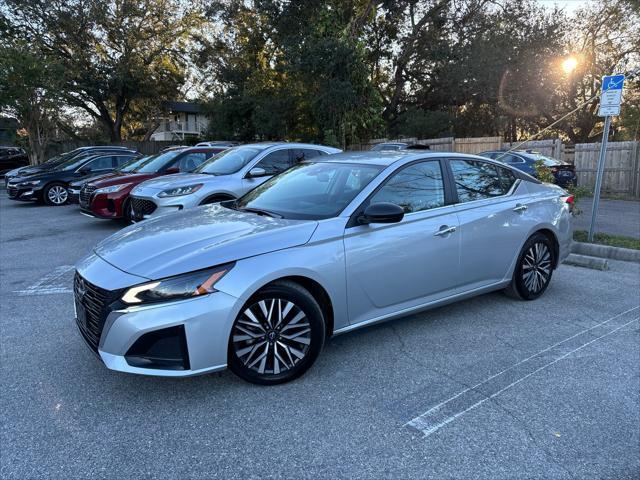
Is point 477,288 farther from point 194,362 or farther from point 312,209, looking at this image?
point 194,362

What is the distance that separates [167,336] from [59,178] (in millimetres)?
13291

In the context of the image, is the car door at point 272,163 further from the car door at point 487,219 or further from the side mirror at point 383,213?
the side mirror at point 383,213

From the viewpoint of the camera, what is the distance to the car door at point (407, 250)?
3662 millimetres

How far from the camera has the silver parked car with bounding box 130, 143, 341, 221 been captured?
7.58 m

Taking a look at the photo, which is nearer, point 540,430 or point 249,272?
point 540,430

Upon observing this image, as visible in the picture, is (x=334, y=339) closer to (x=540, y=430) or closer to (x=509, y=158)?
(x=540, y=430)

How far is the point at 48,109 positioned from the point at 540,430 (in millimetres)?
26234

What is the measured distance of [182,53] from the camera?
32031mm

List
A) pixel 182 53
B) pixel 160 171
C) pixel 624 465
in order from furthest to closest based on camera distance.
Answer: pixel 182 53, pixel 160 171, pixel 624 465

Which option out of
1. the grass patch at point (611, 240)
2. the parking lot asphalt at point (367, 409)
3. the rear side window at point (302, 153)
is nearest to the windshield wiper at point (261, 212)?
the parking lot asphalt at point (367, 409)

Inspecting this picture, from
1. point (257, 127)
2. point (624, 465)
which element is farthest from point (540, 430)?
point (257, 127)

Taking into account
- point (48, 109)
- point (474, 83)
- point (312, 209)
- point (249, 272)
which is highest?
point (474, 83)

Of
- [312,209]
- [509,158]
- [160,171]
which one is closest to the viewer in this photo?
[312,209]

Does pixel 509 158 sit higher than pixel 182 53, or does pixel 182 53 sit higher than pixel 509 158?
pixel 182 53
